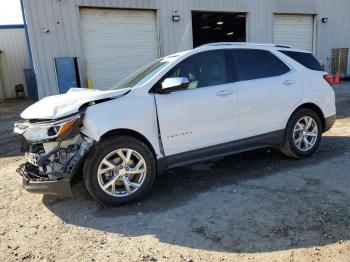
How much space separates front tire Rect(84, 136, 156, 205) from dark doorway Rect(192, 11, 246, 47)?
45.6 feet

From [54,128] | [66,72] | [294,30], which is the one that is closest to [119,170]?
[54,128]

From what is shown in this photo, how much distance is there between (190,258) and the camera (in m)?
2.90

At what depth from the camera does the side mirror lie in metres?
3.98

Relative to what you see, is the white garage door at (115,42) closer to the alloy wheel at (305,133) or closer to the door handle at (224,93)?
the door handle at (224,93)

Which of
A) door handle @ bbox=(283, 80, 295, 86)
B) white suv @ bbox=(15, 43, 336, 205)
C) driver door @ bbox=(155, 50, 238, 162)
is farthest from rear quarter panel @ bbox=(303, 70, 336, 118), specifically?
driver door @ bbox=(155, 50, 238, 162)

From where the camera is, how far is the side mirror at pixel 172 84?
13.0ft

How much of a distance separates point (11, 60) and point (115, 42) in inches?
539

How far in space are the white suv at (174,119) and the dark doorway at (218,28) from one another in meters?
12.1

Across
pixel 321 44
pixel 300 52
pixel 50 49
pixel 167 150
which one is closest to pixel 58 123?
pixel 167 150

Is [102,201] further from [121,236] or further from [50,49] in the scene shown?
[50,49]

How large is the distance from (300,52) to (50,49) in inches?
359

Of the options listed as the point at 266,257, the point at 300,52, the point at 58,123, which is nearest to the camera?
the point at 266,257

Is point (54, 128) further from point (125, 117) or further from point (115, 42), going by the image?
point (115, 42)

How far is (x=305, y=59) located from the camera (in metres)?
5.35
